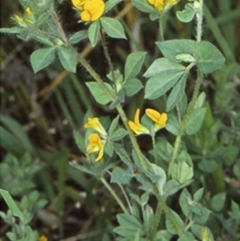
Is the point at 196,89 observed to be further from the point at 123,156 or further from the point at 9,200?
the point at 9,200

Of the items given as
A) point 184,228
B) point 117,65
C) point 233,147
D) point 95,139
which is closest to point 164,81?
point 95,139

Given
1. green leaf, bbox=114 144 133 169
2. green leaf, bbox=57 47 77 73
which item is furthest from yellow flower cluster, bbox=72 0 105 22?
green leaf, bbox=114 144 133 169

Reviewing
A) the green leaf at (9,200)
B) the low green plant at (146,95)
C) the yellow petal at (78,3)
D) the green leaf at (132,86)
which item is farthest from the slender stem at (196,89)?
the green leaf at (9,200)

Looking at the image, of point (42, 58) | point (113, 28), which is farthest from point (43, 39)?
point (113, 28)

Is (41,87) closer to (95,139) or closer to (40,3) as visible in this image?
(95,139)

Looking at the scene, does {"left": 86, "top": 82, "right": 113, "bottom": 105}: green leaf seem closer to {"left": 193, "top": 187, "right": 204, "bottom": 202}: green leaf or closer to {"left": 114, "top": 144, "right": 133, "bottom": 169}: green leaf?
{"left": 114, "top": 144, "right": 133, "bottom": 169}: green leaf
